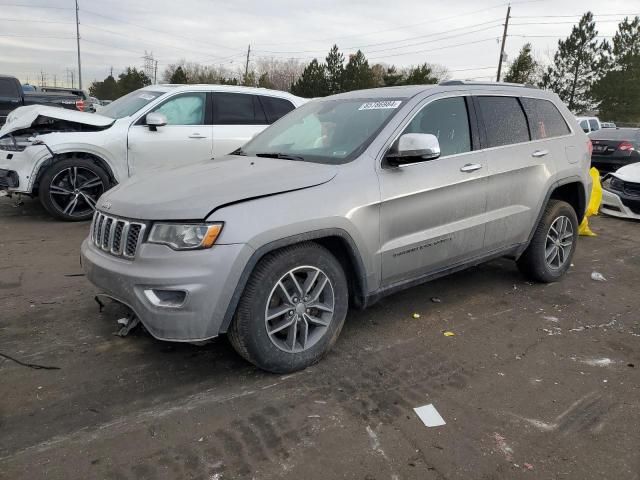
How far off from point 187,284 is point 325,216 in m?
0.90

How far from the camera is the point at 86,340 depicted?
3711mm

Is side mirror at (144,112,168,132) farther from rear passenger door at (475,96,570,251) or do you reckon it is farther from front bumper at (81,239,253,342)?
front bumper at (81,239,253,342)

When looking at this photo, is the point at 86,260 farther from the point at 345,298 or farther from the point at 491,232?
the point at 491,232

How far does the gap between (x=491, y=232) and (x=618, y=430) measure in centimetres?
181

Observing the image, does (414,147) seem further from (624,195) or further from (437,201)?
(624,195)

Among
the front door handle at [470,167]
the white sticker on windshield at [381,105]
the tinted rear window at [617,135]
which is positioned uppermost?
the white sticker on windshield at [381,105]

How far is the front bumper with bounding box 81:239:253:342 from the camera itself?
285 cm

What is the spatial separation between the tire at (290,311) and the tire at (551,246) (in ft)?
7.59

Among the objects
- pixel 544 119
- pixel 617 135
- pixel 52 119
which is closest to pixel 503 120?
pixel 544 119

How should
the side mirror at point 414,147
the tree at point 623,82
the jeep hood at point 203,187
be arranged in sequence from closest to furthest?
the jeep hood at point 203,187 < the side mirror at point 414,147 < the tree at point 623,82

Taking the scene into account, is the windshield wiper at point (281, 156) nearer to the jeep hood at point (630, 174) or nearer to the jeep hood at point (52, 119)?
the jeep hood at point (52, 119)

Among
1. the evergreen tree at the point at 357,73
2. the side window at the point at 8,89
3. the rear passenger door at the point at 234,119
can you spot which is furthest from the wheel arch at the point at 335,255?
the evergreen tree at the point at 357,73

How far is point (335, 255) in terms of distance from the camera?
3.47 meters

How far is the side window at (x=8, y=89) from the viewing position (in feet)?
45.0
